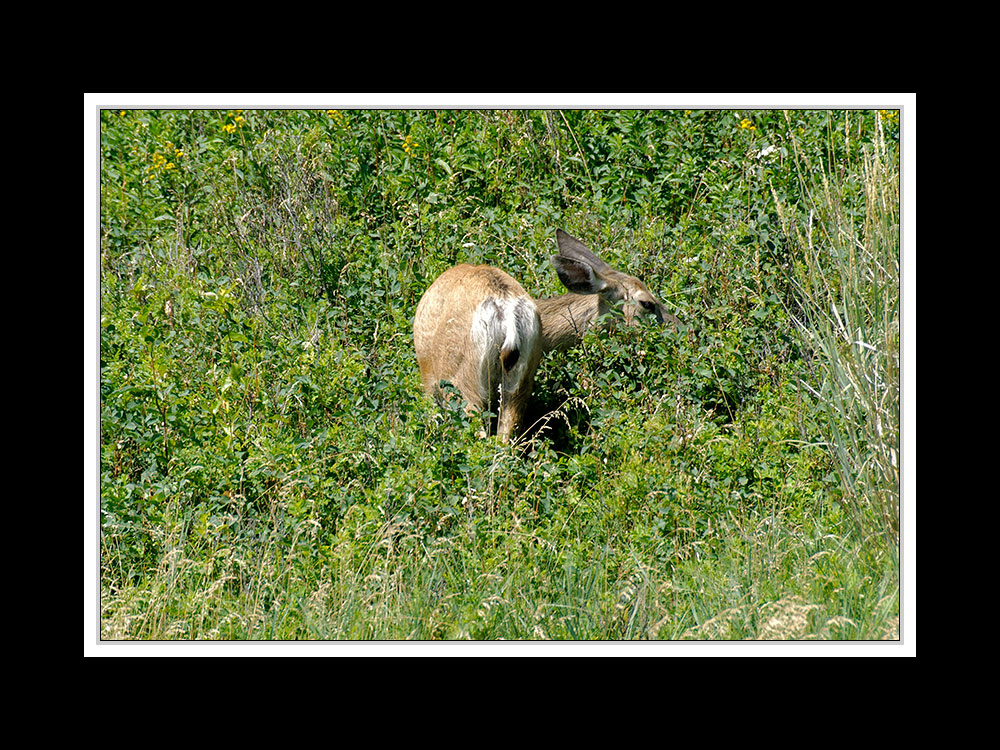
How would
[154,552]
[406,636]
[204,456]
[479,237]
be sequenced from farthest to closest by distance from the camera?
[479,237], [204,456], [154,552], [406,636]

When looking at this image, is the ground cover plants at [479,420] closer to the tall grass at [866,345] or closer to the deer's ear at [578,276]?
the tall grass at [866,345]

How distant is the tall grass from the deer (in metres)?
1.87

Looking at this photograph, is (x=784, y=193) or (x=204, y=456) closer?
(x=204, y=456)

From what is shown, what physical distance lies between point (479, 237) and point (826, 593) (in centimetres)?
444

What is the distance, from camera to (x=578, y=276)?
26.7 feet

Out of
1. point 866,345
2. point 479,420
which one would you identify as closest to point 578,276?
point 479,420

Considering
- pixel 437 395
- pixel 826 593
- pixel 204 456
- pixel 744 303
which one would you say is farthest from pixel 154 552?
pixel 744 303

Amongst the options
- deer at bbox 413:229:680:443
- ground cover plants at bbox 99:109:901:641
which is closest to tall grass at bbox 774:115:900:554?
ground cover plants at bbox 99:109:901:641

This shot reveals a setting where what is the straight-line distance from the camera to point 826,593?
5266mm

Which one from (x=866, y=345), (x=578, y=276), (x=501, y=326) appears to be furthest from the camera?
(x=578, y=276)

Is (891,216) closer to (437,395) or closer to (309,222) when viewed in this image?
(437,395)

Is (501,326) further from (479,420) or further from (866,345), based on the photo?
(866,345)

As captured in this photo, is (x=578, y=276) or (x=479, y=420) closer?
(x=479, y=420)

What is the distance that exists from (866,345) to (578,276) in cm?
285
